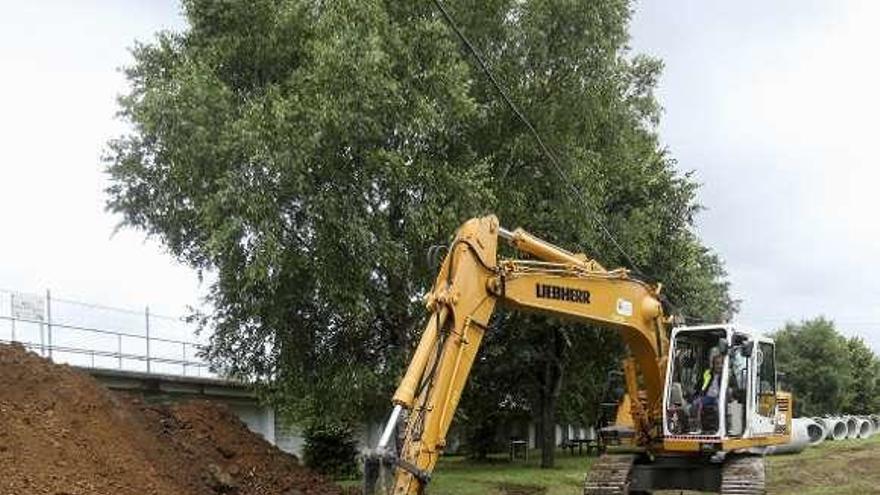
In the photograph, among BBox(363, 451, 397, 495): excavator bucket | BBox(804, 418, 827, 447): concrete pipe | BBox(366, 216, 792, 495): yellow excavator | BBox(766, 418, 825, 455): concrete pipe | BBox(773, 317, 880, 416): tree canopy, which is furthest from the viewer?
BBox(773, 317, 880, 416): tree canopy

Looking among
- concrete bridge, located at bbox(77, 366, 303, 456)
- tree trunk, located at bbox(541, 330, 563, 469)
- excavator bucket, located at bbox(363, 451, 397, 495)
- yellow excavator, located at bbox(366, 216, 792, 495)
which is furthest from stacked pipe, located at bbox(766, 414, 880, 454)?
excavator bucket, located at bbox(363, 451, 397, 495)

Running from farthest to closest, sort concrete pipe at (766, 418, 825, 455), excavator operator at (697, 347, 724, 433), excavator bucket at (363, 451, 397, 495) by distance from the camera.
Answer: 1. concrete pipe at (766, 418, 825, 455)
2. excavator operator at (697, 347, 724, 433)
3. excavator bucket at (363, 451, 397, 495)

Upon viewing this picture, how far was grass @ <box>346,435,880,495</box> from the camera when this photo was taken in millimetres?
20875

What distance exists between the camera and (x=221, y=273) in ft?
62.9

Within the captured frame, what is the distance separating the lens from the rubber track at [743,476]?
600 inches

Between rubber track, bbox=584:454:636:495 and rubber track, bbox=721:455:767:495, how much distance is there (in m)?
1.49

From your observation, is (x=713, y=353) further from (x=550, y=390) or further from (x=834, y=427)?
(x=834, y=427)

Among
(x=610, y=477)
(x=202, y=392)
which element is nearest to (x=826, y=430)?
(x=202, y=392)

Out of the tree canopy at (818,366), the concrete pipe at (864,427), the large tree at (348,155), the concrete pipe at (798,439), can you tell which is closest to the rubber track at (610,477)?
the large tree at (348,155)

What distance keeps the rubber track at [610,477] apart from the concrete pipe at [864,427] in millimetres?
33201

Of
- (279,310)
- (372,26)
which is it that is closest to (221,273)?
(279,310)

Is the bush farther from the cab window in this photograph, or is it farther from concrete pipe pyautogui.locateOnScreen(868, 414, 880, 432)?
concrete pipe pyautogui.locateOnScreen(868, 414, 880, 432)

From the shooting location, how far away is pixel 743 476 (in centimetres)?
1548

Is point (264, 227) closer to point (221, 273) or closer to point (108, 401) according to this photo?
point (221, 273)
